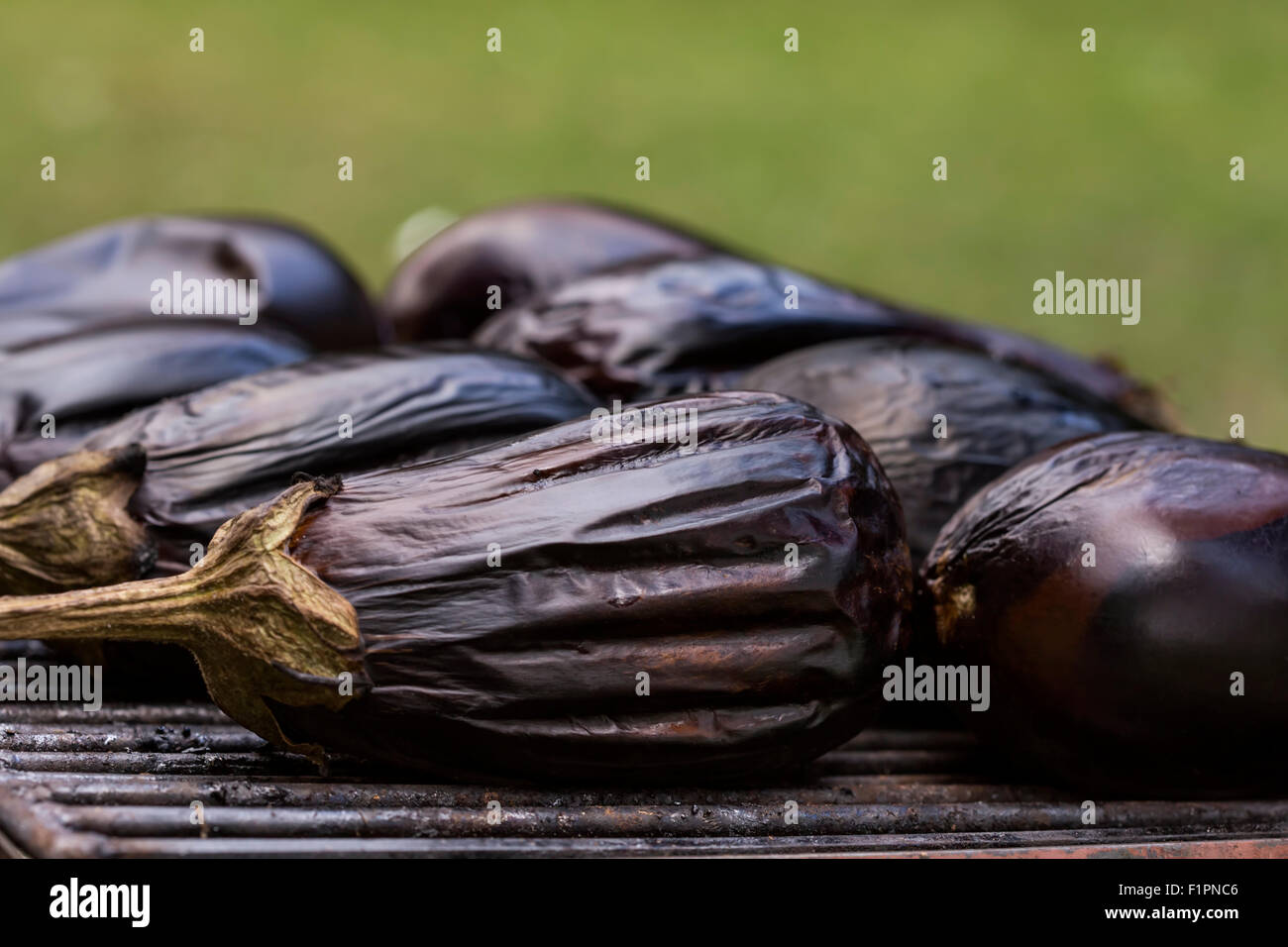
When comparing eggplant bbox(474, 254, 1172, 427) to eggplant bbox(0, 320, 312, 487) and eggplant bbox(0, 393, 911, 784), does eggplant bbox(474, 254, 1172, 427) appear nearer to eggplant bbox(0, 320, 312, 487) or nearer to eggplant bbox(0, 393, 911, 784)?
eggplant bbox(0, 320, 312, 487)

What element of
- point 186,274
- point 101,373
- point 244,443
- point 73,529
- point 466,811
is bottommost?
point 466,811

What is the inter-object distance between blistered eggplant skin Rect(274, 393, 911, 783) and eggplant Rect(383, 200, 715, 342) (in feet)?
5.49

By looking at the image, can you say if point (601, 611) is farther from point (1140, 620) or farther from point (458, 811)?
point (1140, 620)

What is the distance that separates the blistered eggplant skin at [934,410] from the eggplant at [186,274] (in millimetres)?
1283

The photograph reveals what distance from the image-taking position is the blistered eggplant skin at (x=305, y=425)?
6.80 ft

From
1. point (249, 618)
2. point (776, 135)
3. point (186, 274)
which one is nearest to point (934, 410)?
point (249, 618)

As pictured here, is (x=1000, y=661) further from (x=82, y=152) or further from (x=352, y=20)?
(x=352, y=20)

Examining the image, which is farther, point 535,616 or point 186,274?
point 186,274

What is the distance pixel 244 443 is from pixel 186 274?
1400mm

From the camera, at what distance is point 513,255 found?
138 inches

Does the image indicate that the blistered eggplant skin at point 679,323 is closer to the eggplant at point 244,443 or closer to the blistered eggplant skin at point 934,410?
the blistered eggplant skin at point 934,410

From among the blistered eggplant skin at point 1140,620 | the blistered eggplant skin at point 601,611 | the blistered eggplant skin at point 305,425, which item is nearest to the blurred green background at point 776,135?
the blistered eggplant skin at point 1140,620

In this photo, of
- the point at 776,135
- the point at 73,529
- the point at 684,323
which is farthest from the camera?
the point at 776,135
